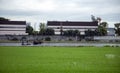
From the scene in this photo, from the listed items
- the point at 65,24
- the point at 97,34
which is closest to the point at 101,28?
the point at 97,34

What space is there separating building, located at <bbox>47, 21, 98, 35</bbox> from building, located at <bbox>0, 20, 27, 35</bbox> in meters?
9.68

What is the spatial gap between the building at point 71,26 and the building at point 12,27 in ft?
31.8

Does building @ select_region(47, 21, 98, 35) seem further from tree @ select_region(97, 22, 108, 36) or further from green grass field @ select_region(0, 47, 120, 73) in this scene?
green grass field @ select_region(0, 47, 120, 73)

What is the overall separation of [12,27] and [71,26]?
20.8 m

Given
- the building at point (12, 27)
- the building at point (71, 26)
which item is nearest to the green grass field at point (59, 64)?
the building at point (12, 27)

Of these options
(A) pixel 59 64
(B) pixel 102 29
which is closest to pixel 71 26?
(B) pixel 102 29

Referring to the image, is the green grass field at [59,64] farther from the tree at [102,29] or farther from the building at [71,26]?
the building at [71,26]

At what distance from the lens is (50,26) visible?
104188 millimetres

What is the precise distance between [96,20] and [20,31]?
1038 inches

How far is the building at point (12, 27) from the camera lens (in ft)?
326

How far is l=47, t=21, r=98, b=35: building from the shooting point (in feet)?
337

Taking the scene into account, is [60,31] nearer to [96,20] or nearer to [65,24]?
[65,24]

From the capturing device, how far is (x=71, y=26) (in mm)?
105000

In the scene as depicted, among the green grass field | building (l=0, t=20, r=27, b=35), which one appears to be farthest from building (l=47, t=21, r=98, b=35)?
the green grass field
